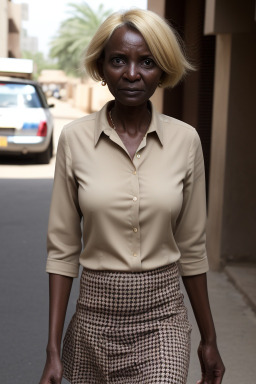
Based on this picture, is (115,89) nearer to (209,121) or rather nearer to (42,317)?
(42,317)

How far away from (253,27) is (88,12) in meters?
59.8

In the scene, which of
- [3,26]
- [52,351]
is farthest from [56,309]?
[3,26]

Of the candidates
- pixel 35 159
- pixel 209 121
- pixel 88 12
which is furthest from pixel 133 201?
pixel 88 12

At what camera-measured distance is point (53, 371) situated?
2.76m

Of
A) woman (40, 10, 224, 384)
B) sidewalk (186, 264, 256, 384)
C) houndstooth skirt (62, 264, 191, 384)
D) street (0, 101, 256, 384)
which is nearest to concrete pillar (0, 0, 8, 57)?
street (0, 101, 256, 384)

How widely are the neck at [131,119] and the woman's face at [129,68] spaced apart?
0.06 meters

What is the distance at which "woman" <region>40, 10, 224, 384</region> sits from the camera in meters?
2.73

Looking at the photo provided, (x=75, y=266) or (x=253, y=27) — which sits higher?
(x=253, y=27)

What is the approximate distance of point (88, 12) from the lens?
6638 centimetres

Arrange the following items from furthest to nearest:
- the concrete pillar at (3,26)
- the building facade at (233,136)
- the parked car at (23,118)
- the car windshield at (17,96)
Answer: the concrete pillar at (3,26) < the car windshield at (17,96) < the parked car at (23,118) < the building facade at (233,136)

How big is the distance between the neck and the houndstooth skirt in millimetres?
449

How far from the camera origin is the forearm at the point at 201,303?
116 inches

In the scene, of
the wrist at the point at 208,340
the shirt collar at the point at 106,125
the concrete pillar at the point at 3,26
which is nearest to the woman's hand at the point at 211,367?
the wrist at the point at 208,340

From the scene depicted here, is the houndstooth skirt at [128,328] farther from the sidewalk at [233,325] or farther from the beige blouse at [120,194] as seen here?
the sidewalk at [233,325]
